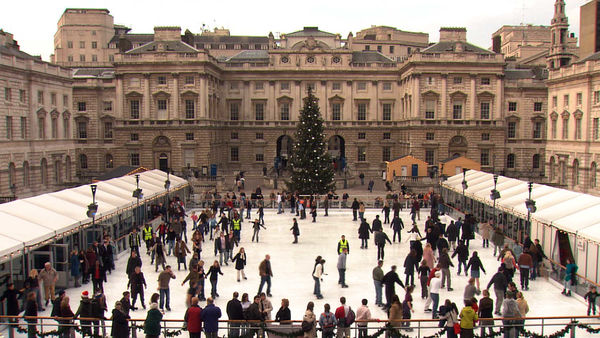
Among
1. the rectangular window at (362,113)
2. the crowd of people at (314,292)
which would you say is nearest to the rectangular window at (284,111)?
the rectangular window at (362,113)

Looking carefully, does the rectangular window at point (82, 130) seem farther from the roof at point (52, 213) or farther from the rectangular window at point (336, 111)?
the roof at point (52, 213)

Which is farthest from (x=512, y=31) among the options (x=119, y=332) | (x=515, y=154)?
(x=119, y=332)

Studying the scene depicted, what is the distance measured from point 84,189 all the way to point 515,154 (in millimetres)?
51391

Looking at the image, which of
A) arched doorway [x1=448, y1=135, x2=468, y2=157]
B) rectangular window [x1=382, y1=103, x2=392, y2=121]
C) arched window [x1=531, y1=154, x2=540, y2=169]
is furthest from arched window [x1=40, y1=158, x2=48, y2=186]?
arched window [x1=531, y1=154, x2=540, y2=169]

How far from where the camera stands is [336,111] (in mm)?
67875

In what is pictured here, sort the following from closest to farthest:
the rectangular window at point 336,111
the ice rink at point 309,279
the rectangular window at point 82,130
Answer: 1. the ice rink at point 309,279
2. the rectangular window at point 82,130
3. the rectangular window at point 336,111

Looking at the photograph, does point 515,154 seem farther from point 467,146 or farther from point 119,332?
point 119,332

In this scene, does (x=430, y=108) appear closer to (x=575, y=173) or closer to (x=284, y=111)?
(x=284, y=111)

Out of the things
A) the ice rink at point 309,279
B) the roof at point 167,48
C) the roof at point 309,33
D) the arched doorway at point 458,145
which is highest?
the roof at point 309,33

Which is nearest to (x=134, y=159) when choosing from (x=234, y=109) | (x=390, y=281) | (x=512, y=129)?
(x=234, y=109)

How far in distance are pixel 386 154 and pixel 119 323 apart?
5755 cm

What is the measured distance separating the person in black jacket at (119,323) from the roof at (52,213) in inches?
216

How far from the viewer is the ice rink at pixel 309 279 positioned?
17.4 metres

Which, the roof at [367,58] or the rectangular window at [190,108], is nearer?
the rectangular window at [190,108]
